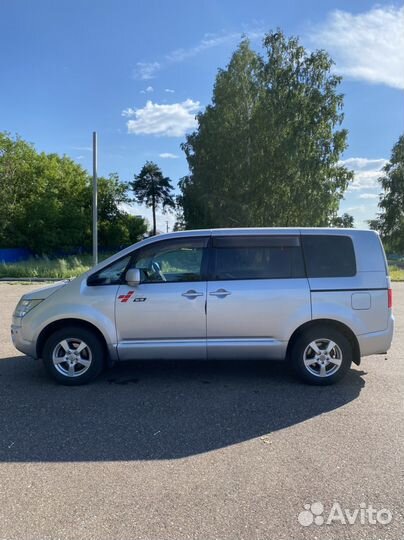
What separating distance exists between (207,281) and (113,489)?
8.98 ft

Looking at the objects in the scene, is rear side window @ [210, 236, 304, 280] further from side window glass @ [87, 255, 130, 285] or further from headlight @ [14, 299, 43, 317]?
headlight @ [14, 299, 43, 317]

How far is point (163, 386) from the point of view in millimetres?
5434

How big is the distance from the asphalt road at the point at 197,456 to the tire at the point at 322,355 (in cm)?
17

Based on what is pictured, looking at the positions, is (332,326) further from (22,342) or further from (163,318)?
(22,342)

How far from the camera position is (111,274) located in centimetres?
551

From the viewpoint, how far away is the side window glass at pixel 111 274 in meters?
5.47

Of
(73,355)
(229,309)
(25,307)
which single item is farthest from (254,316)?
(25,307)

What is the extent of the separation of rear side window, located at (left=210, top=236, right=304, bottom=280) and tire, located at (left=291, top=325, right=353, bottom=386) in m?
0.78

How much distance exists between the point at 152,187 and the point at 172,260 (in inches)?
2744

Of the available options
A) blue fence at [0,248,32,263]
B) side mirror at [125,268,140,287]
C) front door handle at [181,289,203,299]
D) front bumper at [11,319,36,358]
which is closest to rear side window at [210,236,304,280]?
front door handle at [181,289,203,299]

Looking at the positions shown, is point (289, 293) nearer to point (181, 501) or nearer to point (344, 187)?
point (181, 501)

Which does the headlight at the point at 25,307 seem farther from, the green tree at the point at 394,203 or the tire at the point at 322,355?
the green tree at the point at 394,203

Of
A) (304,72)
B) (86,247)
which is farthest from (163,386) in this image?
(86,247)

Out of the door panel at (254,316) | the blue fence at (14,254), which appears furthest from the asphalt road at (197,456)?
the blue fence at (14,254)
